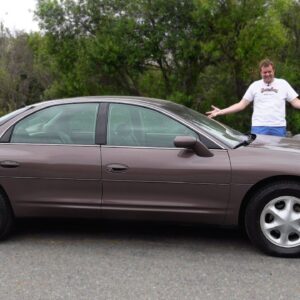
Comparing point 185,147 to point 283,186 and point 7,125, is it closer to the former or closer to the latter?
point 283,186

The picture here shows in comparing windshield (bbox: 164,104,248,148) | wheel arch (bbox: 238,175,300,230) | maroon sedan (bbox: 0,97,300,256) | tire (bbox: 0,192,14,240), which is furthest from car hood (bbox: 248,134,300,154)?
tire (bbox: 0,192,14,240)

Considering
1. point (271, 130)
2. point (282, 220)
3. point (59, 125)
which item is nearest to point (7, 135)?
point (59, 125)

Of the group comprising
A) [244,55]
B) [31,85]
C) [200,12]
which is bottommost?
[31,85]

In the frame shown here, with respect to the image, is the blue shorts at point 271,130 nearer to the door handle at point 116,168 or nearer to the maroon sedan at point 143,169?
the maroon sedan at point 143,169

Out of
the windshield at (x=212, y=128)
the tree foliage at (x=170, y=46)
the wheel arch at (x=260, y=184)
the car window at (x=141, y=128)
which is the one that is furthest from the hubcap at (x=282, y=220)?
the tree foliage at (x=170, y=46)

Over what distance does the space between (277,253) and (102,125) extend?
6.29ft

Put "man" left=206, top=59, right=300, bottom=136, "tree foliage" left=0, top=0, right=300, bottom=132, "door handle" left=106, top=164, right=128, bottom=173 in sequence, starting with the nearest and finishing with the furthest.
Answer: "door handle" left=106, top=164, right=128, bottom=173 < "man" left=206, top=59, right=300, bottom=136 < "tree foliage" left=0, top=0, right=300, bottom=132

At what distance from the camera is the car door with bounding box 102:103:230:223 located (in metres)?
4.34

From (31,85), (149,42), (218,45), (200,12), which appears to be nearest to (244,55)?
(218,45)

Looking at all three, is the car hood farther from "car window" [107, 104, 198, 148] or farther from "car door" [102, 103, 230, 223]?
"car window" [107, 104, 198, 148]

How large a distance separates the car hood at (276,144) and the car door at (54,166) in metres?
1.48

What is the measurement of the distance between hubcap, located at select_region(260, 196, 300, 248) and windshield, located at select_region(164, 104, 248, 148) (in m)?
0.64

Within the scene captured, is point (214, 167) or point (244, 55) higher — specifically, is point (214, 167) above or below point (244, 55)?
below

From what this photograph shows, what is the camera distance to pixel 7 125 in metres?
4.80
